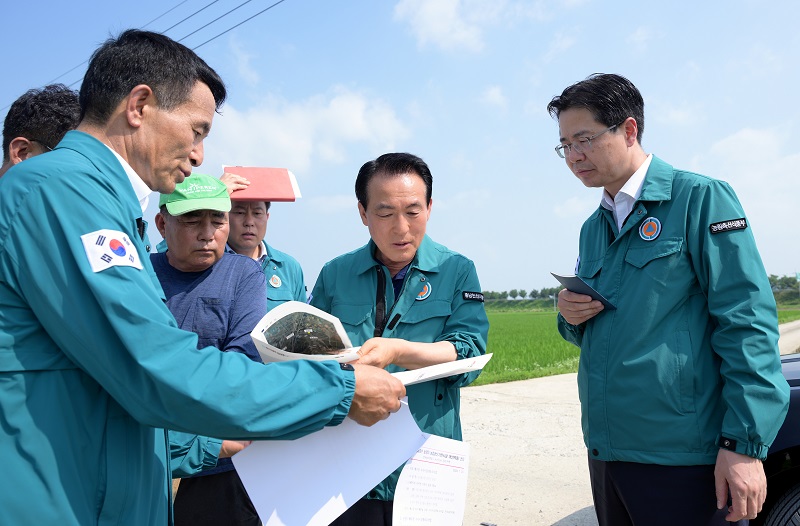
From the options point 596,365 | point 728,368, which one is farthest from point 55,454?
A: point 728,368

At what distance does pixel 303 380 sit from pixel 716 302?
1.51m

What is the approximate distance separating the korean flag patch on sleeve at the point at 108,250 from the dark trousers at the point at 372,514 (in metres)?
1.39

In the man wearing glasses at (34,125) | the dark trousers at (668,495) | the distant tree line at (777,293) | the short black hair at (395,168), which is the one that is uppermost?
the man wearing glasses at (34,125)

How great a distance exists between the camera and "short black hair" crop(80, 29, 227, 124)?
1.77 meters

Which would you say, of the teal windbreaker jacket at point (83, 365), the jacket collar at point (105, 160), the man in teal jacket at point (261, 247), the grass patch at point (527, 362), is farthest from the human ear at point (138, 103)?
the grass patch at point (527, 362)

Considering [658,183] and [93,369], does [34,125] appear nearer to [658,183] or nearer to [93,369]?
[93,369]

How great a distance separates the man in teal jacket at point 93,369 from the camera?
4.66ft

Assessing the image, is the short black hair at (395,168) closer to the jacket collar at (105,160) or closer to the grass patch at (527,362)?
the jacket collar at (105,160)

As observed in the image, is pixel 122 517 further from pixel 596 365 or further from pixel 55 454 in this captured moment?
pixel 596 365

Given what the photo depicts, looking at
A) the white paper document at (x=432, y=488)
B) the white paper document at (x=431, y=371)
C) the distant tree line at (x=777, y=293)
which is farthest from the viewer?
the distant tree line at (x=777, y=293)

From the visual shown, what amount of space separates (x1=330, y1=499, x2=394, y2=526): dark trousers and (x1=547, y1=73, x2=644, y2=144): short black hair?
1.75m

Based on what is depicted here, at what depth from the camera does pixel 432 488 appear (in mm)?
2141

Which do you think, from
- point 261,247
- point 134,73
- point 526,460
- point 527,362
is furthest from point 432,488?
point 527,362

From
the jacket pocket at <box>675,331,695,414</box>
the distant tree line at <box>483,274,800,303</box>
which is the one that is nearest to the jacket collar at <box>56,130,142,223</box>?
the jacket pocket at <box>675,331,695,414</box>
